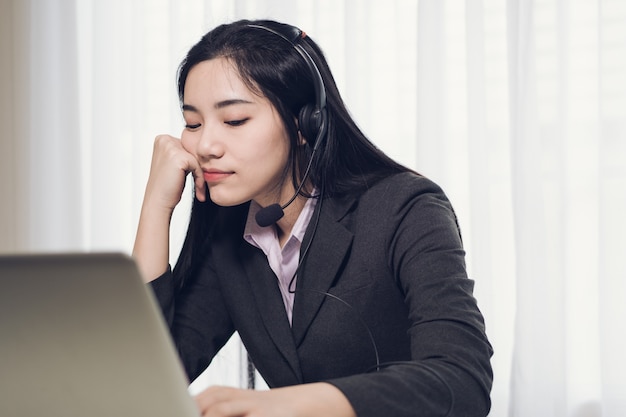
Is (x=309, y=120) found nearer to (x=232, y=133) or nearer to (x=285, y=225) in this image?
(x=232, y=133)

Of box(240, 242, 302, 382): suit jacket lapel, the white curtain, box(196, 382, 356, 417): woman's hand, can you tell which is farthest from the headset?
the white curtain

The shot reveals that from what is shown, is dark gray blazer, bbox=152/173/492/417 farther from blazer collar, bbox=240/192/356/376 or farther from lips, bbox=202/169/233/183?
lips, bbox=202/169/233/183

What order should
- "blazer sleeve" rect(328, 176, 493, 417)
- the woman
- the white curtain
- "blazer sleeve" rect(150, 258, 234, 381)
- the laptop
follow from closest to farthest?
the laptop
"blazer sleeve" rect(328, 176, 493, 417)
the woman
"blazer sleeve" rect(150, 258, 234, 381)
the white curtain

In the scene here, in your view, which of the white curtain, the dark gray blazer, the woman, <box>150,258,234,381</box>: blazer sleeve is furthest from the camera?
the white curtain

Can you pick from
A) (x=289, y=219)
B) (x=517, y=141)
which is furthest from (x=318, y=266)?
(x=517, y=141)

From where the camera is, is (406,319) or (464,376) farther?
(406,319)

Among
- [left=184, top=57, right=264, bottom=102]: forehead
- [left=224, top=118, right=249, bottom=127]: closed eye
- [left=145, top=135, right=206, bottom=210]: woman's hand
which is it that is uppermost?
[left=184, top=57, right=264, bottom=102]: forehead

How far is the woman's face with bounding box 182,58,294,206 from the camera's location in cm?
128

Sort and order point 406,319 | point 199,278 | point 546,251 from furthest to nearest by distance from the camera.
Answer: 1. point 546,251
2. point 199,278
3. point 406,319

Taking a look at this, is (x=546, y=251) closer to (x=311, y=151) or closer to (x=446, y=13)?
(x=446, y=13)

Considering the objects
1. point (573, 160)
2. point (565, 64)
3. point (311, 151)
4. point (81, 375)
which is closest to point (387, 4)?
point (565, 64)

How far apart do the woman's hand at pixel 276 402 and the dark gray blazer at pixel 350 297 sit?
210 millimetres

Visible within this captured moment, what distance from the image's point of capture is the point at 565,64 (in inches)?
91.7

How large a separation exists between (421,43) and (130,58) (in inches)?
43.0
